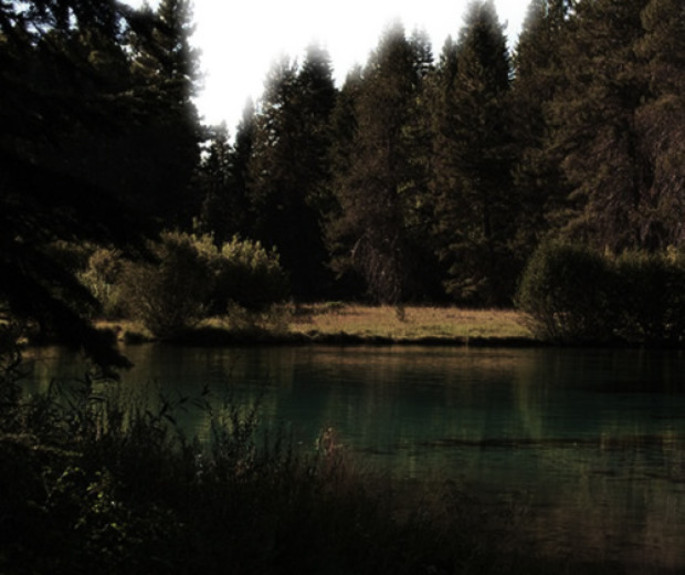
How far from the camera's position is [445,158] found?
181 feet

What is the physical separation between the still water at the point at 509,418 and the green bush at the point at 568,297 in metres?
3.55

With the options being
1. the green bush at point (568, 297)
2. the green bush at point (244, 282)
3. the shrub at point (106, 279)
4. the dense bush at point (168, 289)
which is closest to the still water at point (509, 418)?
the dense bush at point (168, 289)

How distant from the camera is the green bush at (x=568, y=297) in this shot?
3409cm

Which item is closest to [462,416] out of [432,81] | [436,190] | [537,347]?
[537,347]

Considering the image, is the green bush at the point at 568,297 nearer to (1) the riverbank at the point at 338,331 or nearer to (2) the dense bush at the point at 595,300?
(2) the dense bush at the point at 595,300

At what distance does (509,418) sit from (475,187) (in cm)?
3815

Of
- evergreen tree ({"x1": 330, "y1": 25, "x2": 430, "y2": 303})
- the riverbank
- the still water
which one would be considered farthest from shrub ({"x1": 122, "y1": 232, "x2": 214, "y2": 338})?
evergreen tree ({"x1": 330, "y1": 25, "x2": 430, "y2": 303})

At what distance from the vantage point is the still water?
10.2 meters

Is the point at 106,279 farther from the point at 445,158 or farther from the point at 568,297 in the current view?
the point at 445,158

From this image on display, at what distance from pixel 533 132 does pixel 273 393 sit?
39.8 metres

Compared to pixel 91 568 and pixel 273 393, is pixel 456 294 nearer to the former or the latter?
pixel 273 393

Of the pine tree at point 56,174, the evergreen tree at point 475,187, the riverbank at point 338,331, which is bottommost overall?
the riverbank at point 338,331

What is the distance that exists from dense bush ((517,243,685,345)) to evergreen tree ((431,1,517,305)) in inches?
700

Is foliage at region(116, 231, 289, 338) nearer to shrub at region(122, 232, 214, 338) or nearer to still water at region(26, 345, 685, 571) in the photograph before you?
shrub at region(122, 232, 214, 338)
